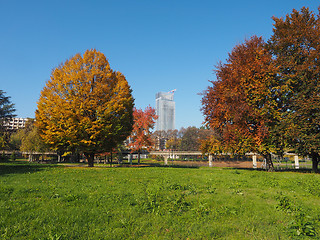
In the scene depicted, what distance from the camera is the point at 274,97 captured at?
25359 millimetres

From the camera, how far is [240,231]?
579 centimetres

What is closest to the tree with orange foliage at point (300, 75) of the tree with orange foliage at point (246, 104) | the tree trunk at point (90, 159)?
the tree with orange foliage at point (246, 104)

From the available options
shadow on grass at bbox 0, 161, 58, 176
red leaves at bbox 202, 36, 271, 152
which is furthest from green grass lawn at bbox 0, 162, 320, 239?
red leaves at bbox 202, 36, 271, 152

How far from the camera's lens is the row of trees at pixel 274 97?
75.4 feet

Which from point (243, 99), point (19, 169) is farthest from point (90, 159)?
point (243, 99)

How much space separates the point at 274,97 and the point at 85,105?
21.8 meters

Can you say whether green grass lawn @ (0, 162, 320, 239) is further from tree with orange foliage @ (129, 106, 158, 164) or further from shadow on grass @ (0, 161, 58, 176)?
tree with orange foliage @ (129, 106, 158, 164)

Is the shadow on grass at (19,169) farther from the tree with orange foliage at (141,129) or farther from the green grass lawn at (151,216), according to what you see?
the tree with orange foliage at (141,129)

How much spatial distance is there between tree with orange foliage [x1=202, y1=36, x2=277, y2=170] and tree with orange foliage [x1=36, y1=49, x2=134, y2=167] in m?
11.7

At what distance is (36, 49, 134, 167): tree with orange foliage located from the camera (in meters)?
26.9

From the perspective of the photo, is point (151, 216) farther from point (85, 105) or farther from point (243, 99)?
point (85, 105)

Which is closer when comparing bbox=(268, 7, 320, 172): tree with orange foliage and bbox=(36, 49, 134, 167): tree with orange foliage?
bbox=(268, 7, 320, 172): tree with orange foliage

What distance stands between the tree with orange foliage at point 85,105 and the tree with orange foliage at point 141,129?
798 inches

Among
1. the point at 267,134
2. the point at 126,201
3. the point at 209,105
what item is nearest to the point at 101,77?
the point at 209,105
